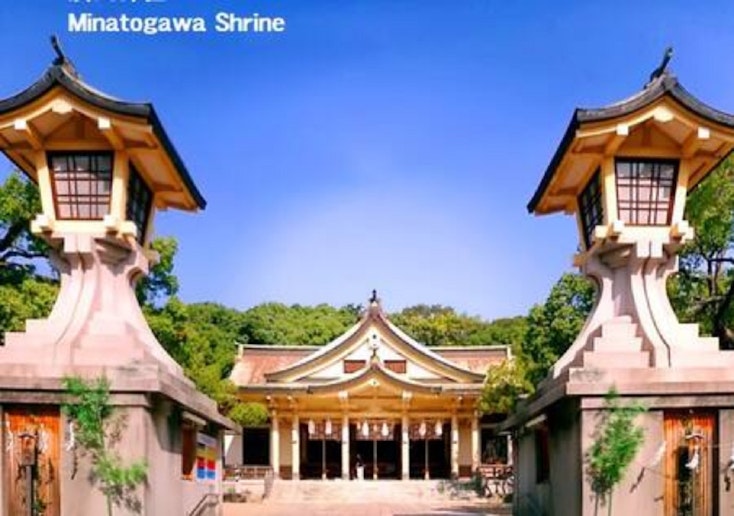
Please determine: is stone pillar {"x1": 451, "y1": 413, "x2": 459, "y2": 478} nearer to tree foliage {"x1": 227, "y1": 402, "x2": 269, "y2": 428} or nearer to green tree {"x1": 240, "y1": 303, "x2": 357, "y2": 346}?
tree foliage {"x1": 227, "y1": 402, "x2": 269, "y2": 428}

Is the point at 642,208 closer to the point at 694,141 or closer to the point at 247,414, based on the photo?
the point at 694,141

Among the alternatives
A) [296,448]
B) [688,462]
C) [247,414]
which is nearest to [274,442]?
[296,448]

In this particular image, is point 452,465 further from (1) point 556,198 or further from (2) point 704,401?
(2) point 704,401

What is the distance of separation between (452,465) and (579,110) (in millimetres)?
24295

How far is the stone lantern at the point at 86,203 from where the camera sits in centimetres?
1196

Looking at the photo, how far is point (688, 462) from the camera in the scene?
37.9 feet

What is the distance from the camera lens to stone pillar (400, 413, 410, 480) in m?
33.5

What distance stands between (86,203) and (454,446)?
79.7ft

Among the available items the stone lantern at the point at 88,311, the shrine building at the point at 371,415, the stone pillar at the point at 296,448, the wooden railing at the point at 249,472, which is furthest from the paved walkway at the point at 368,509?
the stone lantern at the point at 88,311

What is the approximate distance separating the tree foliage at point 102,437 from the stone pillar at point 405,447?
23237 mm

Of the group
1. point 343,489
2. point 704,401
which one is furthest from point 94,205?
point 343,489

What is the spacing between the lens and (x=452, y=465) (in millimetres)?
34281

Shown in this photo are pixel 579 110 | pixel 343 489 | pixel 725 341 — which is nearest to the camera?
pixel 579 110

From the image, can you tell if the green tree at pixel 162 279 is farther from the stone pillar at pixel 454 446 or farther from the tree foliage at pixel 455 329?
the tree foliage at pixel 455 329
